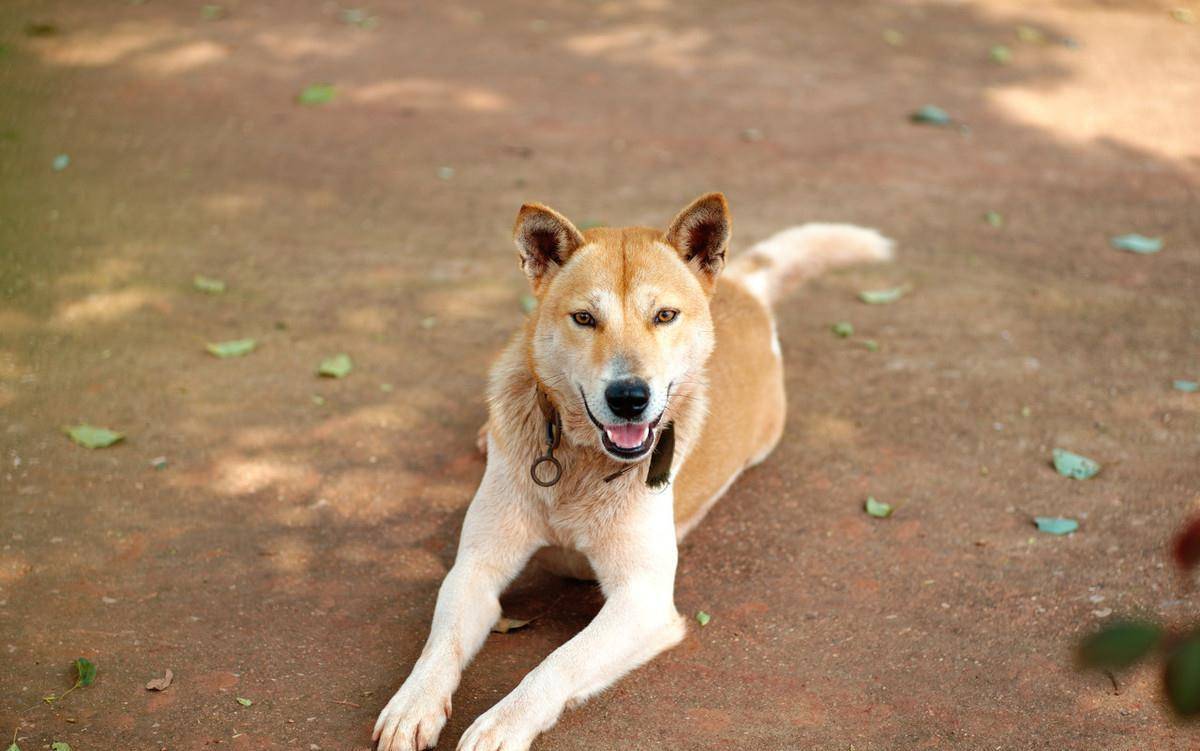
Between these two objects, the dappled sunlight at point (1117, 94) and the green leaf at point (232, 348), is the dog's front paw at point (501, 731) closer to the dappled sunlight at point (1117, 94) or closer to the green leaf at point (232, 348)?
the green leaf at point (232, 348)

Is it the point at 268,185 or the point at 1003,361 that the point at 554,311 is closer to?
the point at 1003,361

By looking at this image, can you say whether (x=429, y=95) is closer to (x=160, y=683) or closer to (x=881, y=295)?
(x=881, y=295)

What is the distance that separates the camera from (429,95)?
9766mm

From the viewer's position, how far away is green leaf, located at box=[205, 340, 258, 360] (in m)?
5.96

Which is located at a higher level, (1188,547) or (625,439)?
(1188,547)

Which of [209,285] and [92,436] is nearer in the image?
[92,436]

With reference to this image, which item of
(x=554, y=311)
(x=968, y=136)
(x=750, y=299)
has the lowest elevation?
(x=968, y=136)

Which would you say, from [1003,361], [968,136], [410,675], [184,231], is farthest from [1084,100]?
[410,675]

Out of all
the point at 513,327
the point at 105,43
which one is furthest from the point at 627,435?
the point at 105,43

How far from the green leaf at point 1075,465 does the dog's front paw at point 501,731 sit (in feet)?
9.92

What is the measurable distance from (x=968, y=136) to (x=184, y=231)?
634cm

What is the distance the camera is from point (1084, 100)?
10.0 metres

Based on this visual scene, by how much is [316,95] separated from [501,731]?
24.5ft

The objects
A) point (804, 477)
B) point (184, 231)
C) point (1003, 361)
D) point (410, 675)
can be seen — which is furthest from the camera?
point (184, 231)
